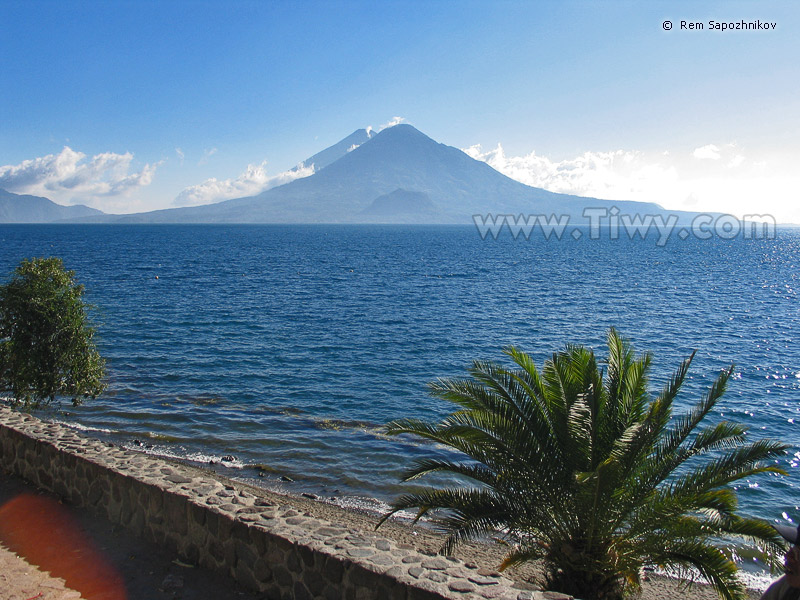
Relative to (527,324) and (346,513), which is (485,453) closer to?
(346,513)

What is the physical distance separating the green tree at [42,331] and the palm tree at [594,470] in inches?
400

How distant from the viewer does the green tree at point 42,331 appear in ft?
45.9

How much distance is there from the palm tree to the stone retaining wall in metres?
1.79

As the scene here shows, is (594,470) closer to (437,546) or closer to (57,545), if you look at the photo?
(437,546)

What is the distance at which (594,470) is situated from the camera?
26.9 feet

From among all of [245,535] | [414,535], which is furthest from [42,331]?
[414,535]

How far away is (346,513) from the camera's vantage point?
1462 cm

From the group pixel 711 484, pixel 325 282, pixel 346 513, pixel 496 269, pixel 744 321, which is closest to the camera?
pixel 711 484

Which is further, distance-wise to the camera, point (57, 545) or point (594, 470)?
point (57, 545)

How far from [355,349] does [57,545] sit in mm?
→ 22355

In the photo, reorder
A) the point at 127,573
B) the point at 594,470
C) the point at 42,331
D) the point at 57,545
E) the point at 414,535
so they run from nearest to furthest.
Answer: the point at 127,573 → the point at 594,470 → the point at 57,545 → the point at 414,535 → the point at 42,331

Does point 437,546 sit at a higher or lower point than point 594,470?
lower

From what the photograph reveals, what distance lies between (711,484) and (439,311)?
34372 mm

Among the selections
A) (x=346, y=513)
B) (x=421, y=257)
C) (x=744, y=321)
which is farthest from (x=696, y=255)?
(x=346, y=513)
